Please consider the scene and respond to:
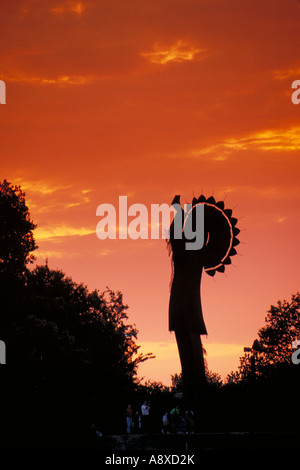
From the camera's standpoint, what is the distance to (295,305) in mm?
77438

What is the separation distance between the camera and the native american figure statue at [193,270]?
29.1 m

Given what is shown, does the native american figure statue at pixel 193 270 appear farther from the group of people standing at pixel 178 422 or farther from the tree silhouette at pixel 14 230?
the tree silhouette at pixel 14 230

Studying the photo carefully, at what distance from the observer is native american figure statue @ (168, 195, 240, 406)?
29.1 m

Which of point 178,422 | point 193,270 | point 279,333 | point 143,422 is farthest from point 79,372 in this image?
point 279,333

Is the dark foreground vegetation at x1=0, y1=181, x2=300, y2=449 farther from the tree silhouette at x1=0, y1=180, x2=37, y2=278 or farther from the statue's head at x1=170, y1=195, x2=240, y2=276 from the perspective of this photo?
the statue's head at x1=170, y1=195, x2=240, y2=276


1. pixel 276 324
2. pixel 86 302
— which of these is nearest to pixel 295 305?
pixel 276 324

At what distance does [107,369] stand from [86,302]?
659 centimetres

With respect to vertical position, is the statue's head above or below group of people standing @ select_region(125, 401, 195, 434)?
above

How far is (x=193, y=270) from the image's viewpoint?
96.9 ft

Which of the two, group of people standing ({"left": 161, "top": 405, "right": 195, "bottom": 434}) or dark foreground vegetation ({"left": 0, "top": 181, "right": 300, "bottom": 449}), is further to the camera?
group of people standing ({"left": 161, "top": 405, "right": 195, "bottom": 434})

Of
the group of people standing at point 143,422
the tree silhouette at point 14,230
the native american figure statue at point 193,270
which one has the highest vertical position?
the tree silhouette at point 14,230

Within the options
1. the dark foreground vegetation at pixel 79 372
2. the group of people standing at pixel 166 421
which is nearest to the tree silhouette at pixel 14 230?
the dark foreground vegetation at pixel 79 372

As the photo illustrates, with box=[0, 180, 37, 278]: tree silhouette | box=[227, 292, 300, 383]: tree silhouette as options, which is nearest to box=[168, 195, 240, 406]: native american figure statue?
box=[0, 180, 37, 278]: tree silhouette
